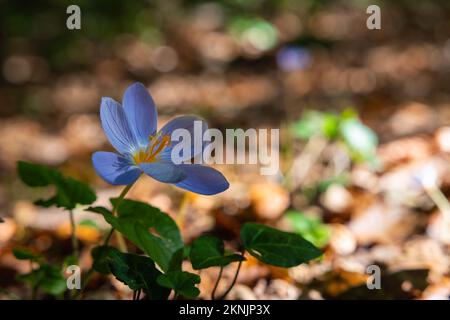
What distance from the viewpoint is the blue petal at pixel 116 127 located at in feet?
3.38

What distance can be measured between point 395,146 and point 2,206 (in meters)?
1.54

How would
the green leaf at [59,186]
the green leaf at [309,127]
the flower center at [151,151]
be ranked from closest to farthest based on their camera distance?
1. the flower center at [151,151]
2. the green leaf at [59,186]
3. the green leaf at [309,127]

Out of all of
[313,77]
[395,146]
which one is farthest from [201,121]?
[313,77]

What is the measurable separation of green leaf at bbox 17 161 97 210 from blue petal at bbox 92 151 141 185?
0.20 metres

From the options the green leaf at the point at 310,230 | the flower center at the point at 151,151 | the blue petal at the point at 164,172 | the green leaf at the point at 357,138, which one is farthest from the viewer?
the green leaf at the point at 357,138

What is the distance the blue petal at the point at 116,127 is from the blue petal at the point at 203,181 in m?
0.14

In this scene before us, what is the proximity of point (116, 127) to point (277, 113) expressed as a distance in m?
2.01

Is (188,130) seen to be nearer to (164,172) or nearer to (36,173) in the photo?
(164,172)

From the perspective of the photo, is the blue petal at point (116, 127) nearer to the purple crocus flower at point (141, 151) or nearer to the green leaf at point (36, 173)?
the purple crocus flower at point (141, 151)

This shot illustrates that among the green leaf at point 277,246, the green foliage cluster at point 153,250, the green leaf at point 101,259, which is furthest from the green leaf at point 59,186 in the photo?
the green leaf at point 277,246

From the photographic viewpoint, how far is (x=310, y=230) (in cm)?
155

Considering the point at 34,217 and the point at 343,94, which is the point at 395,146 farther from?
the point at 34,217

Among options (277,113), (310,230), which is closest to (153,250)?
(310,230)

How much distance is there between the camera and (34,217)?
195 centimetres
